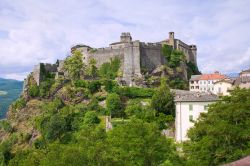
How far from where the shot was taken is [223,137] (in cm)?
3041

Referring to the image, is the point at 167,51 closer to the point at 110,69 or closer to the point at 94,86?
the point at 110,69

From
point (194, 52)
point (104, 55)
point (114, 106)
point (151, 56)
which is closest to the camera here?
point (114, 106)

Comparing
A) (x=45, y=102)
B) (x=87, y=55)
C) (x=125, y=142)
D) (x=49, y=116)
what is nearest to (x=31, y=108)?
(x=45, y=102)

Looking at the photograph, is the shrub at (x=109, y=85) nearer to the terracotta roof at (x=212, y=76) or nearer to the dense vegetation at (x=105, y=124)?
the dense vegetation at (x=105, y=124)

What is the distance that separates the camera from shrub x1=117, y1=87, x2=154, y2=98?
7944 centimetres

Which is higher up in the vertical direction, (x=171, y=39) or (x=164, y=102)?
(x=171, y=39)

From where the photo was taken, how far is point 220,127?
30.1 meters

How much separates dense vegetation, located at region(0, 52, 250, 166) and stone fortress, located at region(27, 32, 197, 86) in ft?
6.98

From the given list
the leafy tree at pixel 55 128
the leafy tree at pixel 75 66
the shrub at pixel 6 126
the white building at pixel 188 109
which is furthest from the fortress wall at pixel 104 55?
the white building at pixel 188 109

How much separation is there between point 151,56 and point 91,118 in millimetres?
26611

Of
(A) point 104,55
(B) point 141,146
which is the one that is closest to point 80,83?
(A) point 104,55

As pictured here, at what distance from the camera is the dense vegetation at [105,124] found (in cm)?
2944

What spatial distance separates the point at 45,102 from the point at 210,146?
208ft

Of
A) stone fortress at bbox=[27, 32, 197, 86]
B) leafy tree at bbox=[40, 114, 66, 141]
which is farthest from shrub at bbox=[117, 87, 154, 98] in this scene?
leafy tree at bbox=[40, 114, 66, 141]
